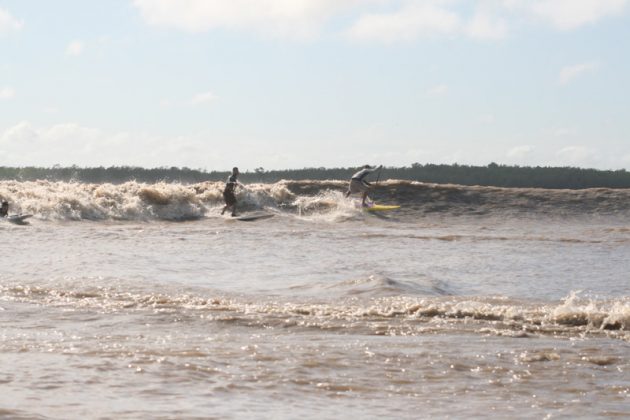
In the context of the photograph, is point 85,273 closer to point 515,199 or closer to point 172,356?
point 172,356

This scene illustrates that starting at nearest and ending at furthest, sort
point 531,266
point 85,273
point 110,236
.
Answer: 1. point 85,273
2. point 531,266
3. point 110,236

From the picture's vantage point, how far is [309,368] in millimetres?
6758

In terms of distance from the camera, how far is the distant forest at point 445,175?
50.8m

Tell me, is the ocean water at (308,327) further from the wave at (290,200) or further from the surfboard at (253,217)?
the wave at (290,200)

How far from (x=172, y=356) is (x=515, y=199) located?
90.6 ft

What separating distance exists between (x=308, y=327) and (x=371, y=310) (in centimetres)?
115

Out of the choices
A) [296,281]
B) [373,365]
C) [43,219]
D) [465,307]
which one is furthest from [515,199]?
[373,365]

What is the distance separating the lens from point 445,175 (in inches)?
2115

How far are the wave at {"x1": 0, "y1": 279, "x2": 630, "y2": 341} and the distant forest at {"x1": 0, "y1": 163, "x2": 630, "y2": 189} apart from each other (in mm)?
35142

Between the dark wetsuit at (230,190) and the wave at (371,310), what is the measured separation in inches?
649

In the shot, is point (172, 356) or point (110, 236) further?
point (110, 236)

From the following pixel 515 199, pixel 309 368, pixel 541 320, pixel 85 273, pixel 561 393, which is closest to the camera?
pixel 561 393

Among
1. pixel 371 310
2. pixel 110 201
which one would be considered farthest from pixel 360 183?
pixel 371 310

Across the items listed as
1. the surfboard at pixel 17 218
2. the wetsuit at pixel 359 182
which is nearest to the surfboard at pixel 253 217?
the wetsuit at pixel 359 182
